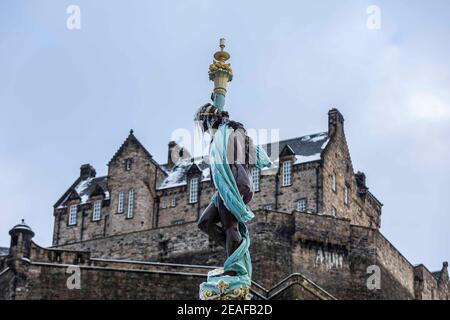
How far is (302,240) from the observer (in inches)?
2263

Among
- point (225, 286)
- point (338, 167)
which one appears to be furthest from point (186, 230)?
point (225, 286)

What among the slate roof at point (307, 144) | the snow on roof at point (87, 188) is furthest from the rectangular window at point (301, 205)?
the snow on roof at point (87, 188)

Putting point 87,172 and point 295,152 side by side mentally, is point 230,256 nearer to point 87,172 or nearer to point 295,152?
point 295,152

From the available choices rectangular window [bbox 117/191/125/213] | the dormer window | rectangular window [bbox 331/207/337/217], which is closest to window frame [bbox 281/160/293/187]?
rectangular window [bbox 331/207/337/217]

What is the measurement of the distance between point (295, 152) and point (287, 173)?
187 centimetres

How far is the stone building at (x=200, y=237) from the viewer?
155 feet

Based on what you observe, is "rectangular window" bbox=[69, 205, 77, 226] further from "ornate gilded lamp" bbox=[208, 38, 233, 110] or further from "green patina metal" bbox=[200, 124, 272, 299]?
"green patina metal" bbox=[200, 124, 272, 299]

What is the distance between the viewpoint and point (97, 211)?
7131 centimetres

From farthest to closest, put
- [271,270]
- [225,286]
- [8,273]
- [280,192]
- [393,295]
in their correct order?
[280,192]
[393,295]
[271,270]
[8,273]
[225,286]

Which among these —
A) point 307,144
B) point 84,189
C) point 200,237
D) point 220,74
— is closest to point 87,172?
point 84,189

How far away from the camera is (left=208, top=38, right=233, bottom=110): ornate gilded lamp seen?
524 inches
